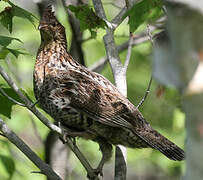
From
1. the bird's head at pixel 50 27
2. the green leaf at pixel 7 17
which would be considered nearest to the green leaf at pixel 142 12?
the green leaf at pixel 7 17

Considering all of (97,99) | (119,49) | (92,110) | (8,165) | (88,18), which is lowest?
(8,165)

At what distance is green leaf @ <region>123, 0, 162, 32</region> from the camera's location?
12.1 feet

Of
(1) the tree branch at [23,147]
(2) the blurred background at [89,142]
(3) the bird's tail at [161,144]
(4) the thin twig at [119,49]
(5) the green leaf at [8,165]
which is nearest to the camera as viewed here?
(1) the tree branch at [23,147]

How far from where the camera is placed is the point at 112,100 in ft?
16.0

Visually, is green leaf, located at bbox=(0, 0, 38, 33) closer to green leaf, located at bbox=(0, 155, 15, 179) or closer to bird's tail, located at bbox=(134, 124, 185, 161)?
bird's tail, located at bbox=(134, 124, 185, 161)

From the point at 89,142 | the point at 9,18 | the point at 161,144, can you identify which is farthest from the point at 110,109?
the point at 89,142

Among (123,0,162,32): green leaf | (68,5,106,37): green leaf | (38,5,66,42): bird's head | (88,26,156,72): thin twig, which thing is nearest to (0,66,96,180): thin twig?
(123,0,162,32): green leaf

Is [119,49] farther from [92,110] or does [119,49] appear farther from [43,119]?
[43,119]

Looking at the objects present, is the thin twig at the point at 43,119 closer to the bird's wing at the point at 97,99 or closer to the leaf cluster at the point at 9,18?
the leaf cluster at the point at 9,18

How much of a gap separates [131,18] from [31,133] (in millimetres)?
6001

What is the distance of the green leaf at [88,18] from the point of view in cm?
430

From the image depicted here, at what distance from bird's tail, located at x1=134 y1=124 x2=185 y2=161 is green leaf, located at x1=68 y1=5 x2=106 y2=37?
1128 mm

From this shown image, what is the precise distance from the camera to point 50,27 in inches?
202

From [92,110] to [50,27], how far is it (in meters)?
0.99
